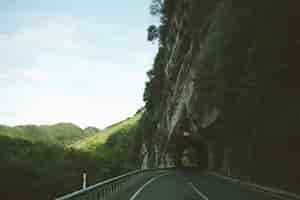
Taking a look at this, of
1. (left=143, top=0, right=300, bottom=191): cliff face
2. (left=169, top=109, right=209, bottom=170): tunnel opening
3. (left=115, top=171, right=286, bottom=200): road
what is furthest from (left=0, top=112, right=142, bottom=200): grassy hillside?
(left=169, top=109, right=209, bottom=170): tunnel opening

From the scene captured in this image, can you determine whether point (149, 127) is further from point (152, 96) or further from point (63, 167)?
point (63, 167)

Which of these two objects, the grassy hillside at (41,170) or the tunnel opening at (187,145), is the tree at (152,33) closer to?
the tunnel opening at (187,145)

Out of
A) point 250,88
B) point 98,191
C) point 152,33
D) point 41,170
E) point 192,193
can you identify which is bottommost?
point 192,193

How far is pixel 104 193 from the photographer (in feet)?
58.9

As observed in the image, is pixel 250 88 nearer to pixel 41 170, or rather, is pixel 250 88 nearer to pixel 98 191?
pixel 98 191

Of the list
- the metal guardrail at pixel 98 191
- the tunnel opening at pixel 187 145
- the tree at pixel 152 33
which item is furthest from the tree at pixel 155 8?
the metal guardrail at pixel 98 191

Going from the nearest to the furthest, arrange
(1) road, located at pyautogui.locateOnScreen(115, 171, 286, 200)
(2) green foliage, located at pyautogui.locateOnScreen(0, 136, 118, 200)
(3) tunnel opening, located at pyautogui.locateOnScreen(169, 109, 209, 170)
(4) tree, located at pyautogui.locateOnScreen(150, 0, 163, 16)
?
(1) road, located at pyautogui.locateOnScreen(115, 171, 286, 200), (2) green foliage, located at pyautogui.locateOnScreen(0, 136, 118, 200), (3) tunnel opening, located at pyautogui.locateOnScreen(169, 109, 209, 170), (4) tree, located at pyautogui.locateOnScreen(150, 0, 163, 16)

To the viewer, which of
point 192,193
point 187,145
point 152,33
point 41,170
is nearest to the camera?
point 192,193

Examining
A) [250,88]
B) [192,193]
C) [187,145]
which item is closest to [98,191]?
[192,193]

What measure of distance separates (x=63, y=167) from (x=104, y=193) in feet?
41.8

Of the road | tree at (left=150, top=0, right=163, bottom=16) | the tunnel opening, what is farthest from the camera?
tree at (left=150, top=0, right=163, bottom=16)

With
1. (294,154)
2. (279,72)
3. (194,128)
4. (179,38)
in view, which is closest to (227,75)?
(279,72)

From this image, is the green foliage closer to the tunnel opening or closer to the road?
the road

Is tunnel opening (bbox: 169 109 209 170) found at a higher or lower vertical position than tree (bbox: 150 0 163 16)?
lower
